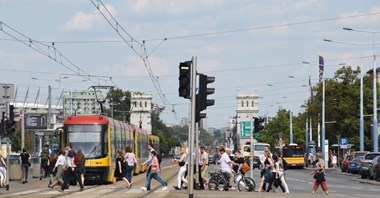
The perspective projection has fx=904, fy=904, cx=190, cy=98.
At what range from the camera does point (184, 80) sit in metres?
25.6

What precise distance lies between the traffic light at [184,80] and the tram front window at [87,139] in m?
15.9

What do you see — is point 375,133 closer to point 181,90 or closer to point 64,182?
point 64,182

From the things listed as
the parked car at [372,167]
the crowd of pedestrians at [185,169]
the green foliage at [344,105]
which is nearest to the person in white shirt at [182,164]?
the crowd of pedestrians at [185,169]

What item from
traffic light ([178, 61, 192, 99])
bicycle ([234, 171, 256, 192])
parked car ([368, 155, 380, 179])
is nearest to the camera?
traffic light ([178, 61, 192, 99])

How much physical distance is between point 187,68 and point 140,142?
35873 mm

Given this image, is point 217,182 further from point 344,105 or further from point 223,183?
point 344,105

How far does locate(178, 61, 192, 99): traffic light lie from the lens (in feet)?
83.4

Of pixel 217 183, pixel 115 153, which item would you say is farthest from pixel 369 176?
pixel 217 183

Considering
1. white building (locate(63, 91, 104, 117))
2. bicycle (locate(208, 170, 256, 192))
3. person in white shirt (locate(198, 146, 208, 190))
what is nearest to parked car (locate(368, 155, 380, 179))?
bicycle (locate(208, 170, 256, 192))

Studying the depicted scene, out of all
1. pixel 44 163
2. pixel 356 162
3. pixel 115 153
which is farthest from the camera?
pixel 356 162

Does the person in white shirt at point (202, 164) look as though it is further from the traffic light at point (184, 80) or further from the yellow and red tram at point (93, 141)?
the traffic light at point (184, 80)

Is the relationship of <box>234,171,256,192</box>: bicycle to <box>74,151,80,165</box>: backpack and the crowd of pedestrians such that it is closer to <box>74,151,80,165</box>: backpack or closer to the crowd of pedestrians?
the crowd of pedestrians

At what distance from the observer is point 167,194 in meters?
31.1

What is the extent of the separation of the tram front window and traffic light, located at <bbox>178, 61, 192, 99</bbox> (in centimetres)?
1590
